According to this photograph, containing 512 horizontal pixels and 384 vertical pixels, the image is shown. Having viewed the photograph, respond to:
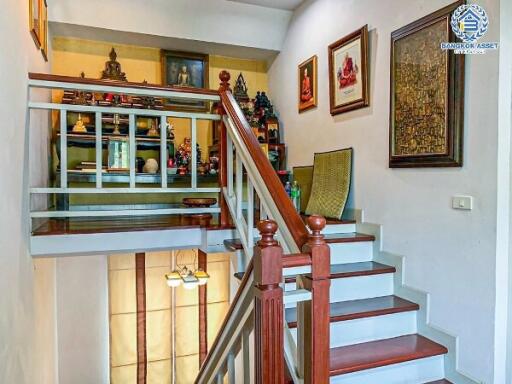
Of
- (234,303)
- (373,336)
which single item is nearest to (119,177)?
(234,303)

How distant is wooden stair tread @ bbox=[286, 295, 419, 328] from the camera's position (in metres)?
2.35

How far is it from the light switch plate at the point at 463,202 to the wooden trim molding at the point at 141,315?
3.86 m

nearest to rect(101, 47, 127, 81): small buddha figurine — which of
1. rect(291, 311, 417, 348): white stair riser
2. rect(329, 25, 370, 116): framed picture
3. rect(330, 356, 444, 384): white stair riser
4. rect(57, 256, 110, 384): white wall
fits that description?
rect(57, 256, 110, 384): white wall

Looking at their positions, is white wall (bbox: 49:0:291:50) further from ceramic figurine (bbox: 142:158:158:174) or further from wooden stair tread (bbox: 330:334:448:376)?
wooden stair tread (bbox: 330:334:448:376)

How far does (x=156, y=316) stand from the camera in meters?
5.19

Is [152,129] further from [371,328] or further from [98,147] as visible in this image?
[371,328]

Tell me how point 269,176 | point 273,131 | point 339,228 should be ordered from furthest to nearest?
point 273,131, point 339,228, point 269,176

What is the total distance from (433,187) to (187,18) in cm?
307

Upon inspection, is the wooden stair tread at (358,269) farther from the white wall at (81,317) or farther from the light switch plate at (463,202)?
the white wall at (81,317)

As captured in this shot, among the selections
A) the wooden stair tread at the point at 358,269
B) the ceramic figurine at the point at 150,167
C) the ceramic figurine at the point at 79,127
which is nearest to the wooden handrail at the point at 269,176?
the wooden stair tread at the point at 358,269

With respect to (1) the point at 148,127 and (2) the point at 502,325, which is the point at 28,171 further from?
(2) the point at 502,325

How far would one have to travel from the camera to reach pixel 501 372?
212 cm

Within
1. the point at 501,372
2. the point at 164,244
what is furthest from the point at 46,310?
the point at 501,372

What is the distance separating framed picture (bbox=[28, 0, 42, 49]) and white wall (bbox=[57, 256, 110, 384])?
2335 millimetres
